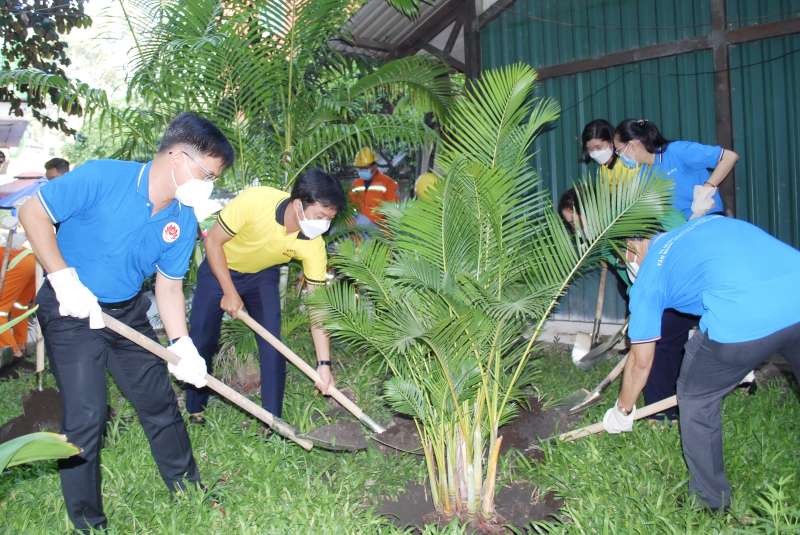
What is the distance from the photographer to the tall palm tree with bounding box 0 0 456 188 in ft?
17.7

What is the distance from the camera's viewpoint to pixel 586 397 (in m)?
4.52

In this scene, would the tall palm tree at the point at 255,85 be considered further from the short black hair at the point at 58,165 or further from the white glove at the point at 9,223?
the short black hair at the point at 58,165

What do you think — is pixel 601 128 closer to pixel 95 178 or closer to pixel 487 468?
pixel 487 468

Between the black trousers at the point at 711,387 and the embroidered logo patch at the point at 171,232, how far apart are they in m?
2.18

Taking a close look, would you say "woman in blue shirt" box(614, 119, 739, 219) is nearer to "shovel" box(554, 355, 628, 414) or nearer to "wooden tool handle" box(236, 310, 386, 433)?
"shovel" box(554, 355, 628, 414)

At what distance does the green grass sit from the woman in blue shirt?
124cm

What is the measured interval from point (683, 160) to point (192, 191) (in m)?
3.10

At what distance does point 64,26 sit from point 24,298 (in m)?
2.89

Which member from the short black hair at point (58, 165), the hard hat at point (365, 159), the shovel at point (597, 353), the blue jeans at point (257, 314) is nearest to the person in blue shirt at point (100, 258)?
the blue jeans at point (257, 314)

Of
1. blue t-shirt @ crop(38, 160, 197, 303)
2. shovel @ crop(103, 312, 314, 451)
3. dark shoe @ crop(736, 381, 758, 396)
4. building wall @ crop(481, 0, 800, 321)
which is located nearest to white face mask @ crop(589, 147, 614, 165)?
building wall @ crop(481, 0, 800, 321)

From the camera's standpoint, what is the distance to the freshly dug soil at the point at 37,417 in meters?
4.73

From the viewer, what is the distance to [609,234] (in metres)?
3.26

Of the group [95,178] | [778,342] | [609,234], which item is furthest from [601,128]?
[95,178]

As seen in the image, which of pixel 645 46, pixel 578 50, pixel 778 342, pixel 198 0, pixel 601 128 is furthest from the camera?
pixel 578 50
